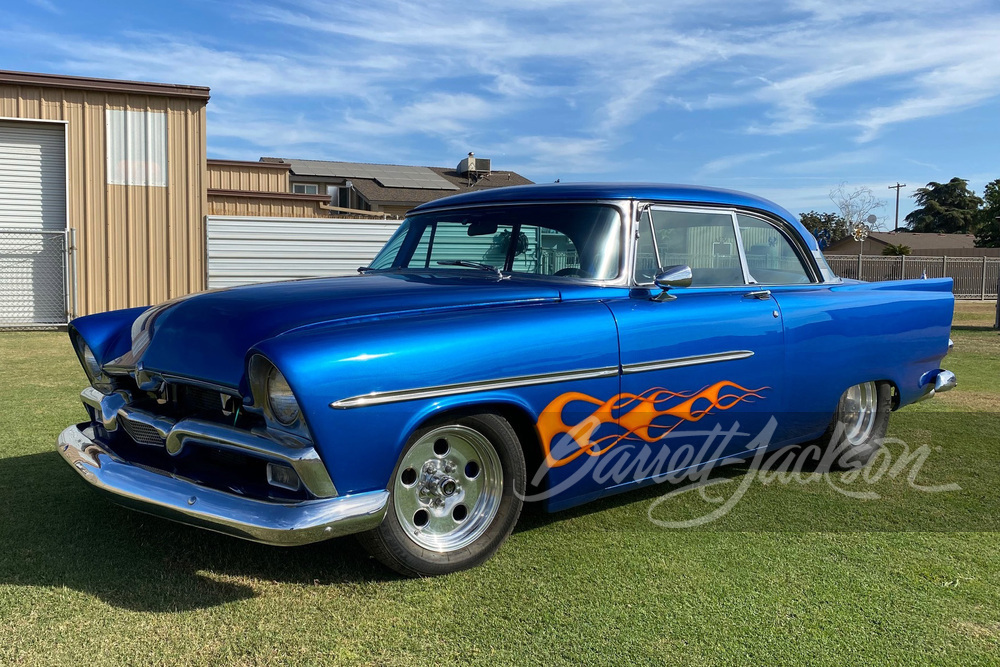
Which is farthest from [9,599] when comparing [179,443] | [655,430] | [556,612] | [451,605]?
[655,430]

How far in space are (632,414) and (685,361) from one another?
37cm

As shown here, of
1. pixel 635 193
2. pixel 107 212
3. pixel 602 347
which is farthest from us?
pixel 107 212

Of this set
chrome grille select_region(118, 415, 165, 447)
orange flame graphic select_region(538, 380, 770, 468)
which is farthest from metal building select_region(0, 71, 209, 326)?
orange flame graphic select_region(538, 380, 770, 468)

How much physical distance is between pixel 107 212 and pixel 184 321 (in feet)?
38.1

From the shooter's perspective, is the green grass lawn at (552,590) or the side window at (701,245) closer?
the green grass lawn at (552,590)

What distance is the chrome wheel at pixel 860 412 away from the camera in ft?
15.2

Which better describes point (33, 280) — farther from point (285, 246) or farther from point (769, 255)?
point (769, 255)

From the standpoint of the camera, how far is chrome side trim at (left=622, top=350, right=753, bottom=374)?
130 inches

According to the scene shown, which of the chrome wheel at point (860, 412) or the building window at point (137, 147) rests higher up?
the building window at point (137, 147)

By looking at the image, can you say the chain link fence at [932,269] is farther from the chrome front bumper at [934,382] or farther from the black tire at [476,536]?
the black tire at [476,536]

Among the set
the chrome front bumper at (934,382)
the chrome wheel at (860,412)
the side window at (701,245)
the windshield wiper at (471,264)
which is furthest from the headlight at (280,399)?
the chrome front bumper at (934,382)

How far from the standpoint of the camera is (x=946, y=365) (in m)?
9.36

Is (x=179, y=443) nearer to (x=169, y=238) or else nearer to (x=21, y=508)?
(x=21, y=508)

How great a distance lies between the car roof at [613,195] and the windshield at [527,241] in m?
0.05
